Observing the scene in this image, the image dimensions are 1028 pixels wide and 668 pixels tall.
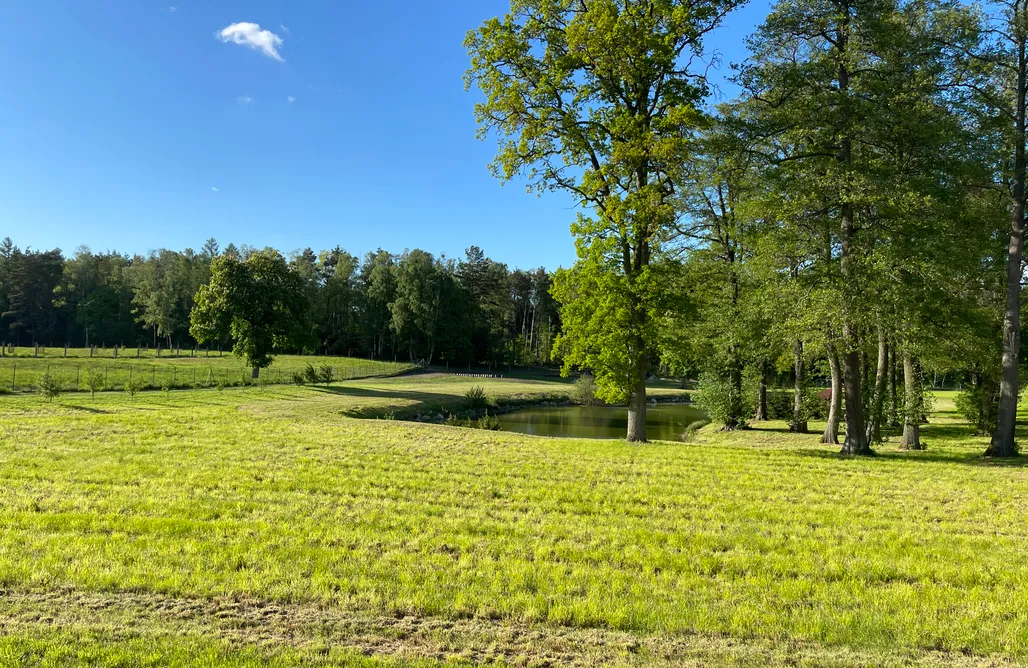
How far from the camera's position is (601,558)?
638 cm

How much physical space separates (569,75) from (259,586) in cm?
1599

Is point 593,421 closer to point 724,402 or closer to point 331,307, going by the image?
point 724,402

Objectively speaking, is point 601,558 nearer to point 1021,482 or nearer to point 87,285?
point 1021,482

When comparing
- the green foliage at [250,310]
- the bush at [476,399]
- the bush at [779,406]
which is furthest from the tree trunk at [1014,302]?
the green foliage at [250,310]

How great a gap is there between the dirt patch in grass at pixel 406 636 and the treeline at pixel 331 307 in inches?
2721

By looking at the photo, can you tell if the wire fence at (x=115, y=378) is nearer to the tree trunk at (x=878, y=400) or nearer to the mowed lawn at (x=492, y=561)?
the mowed lawn at (x=492, y=561)

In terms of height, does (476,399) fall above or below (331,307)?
below

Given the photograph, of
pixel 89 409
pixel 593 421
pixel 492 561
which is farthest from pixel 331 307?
pixel 492 561

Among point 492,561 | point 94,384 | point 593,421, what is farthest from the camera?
point 593,421

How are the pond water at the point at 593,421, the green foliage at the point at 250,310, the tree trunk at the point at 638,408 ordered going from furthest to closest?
the green foliage at the point at 250,310 < the pond water at the point at 593,421 < the tree trunk at the point at 638,408

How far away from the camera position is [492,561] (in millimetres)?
6113

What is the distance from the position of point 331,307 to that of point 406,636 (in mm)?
83931

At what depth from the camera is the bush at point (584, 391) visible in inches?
1905

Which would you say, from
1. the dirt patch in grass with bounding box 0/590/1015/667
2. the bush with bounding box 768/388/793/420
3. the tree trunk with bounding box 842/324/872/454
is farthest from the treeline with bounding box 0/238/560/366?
the dirt patch in grass with bounding box 0/590/1015/667
